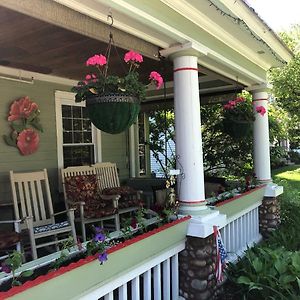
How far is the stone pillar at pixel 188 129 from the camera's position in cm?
352

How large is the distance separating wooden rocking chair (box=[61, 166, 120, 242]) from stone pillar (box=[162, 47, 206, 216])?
116 cm

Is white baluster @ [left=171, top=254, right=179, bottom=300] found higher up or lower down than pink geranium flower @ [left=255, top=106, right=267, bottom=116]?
lower down

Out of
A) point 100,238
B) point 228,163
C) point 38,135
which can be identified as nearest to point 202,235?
point 100,238

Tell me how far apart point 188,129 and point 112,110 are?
123cm

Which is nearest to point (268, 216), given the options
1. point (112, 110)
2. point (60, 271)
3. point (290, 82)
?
point (112, 110)

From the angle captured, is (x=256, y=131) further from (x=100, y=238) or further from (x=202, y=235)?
(x=100, y=238)

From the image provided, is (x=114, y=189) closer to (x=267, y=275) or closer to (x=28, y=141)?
(x=28, y=141)

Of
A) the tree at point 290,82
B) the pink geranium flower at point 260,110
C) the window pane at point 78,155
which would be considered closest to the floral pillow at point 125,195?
the window pane at point 78,155

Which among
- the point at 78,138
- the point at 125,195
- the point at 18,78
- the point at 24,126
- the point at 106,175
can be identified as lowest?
the point at 125,195

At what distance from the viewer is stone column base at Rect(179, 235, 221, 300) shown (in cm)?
338

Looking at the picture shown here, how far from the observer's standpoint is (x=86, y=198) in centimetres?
486

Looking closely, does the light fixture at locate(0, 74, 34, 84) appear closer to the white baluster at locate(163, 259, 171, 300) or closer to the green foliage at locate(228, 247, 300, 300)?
the white baluster at locate(163, 259, 171, 300)

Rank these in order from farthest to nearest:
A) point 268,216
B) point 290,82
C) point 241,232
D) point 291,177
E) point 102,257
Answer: point 291,177, point 290,82, point 268,216, point 241,232, point 102,257

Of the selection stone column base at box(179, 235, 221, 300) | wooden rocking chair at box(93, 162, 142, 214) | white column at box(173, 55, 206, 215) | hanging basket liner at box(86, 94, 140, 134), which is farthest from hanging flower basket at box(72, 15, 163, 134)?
wooden rocking chair at box(93, 162, 142, 214)
